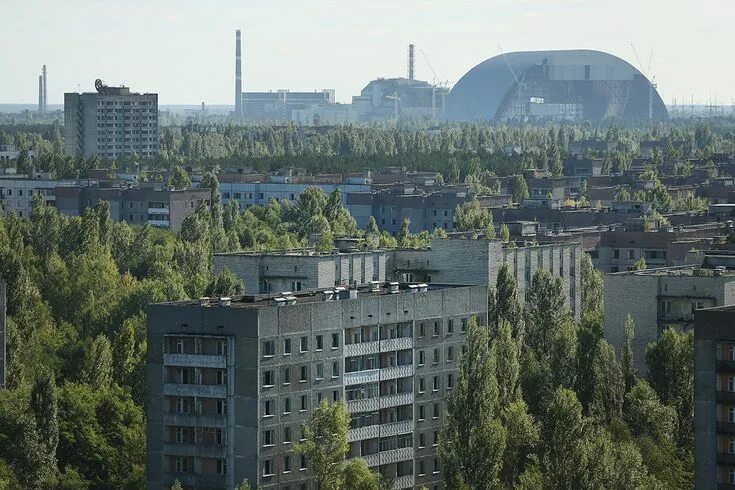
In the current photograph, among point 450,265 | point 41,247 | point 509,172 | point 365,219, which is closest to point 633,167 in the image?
A: point 509,172

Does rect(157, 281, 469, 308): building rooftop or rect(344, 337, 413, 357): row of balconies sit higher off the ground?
rect(157, 281, 469, 308): building rooftop

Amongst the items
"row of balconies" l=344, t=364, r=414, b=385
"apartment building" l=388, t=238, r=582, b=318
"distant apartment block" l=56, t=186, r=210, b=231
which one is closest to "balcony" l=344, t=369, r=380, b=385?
"row of balconies" l=344, t=364, r=414, b=385

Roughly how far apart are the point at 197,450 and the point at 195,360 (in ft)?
5.41

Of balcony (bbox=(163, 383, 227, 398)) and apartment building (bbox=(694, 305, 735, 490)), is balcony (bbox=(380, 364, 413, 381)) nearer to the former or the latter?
balcony (bbox=(163, 383, 227, 398))

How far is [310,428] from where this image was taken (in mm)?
40500

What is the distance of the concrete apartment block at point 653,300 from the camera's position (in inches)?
2063

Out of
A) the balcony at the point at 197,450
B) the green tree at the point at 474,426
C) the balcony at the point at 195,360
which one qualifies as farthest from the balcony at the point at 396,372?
the balcony at the point at 197,450

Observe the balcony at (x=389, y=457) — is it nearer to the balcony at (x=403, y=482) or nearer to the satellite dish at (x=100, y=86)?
the balcony at (x=403, y=482)

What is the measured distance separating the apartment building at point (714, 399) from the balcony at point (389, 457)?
8.05 metres

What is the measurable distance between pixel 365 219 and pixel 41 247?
32.0 m

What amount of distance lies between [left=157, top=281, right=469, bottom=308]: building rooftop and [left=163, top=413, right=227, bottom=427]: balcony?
6.79 ft

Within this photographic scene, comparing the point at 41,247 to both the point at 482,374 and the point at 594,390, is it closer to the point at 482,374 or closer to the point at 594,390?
the point at 594,390

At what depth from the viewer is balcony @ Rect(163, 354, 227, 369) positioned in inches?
1593

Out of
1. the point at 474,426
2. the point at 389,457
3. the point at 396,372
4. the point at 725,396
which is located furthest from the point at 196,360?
the point at 725,396
